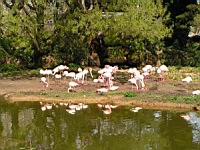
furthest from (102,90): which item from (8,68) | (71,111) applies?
(8,68)

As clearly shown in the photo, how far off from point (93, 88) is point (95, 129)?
642 centimetres

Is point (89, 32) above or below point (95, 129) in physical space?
above

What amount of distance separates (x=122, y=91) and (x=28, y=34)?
7.12m

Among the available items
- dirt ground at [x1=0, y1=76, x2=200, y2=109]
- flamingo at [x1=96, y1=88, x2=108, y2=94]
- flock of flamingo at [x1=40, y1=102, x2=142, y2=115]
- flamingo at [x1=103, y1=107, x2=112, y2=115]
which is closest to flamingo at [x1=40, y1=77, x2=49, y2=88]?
dirt ground at [x1=0, y1=76, x2=200, y2=109]

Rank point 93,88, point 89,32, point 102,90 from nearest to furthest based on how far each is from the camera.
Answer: point 102,90, point 93,88, point 89,32

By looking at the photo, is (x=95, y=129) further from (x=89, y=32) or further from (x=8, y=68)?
(x=8, y=68)

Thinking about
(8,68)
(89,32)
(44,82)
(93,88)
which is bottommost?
(93,88)

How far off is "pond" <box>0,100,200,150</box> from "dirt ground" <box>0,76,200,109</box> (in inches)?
31.4

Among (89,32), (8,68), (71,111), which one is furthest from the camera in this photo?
(8,68)

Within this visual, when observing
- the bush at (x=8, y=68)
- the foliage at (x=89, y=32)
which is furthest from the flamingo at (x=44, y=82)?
the bush at (x=8, y=68)

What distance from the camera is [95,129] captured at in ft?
41.8

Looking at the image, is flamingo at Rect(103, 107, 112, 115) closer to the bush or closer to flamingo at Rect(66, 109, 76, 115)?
flamingo at Rect(66, 109, 76, 115)

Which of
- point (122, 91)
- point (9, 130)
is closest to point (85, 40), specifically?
point (122, 91)

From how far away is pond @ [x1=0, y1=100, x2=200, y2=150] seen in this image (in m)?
11.2
